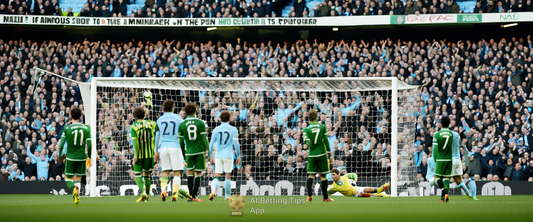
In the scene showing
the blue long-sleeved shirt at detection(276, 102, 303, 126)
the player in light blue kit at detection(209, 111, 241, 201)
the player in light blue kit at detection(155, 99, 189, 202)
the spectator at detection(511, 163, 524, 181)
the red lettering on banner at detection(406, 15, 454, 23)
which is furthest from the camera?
the red lettering on banner at detection(406, 15, 454, 23)

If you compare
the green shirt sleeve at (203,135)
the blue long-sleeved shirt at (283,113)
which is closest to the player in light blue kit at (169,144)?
the green shirt sleeve at (203,135)

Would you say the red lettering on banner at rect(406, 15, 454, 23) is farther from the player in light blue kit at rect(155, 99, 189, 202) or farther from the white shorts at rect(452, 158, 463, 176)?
the player in light blue kit at rect(155, 99, 189, 202)

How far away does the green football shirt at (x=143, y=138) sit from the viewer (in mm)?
12500

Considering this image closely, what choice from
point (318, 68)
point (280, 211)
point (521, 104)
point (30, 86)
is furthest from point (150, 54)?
point (280, 211)

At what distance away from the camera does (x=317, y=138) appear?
12727 mm

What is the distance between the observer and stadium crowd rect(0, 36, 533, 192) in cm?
1678

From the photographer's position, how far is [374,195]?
591 inches

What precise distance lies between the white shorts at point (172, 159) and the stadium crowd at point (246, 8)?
11.4 meters

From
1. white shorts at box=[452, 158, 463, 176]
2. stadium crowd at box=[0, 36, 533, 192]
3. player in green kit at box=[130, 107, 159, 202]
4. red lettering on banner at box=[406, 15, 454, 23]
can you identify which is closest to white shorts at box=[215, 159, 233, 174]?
player in green kit at box=[130, 107, 159, 202]

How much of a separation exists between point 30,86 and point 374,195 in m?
12.4

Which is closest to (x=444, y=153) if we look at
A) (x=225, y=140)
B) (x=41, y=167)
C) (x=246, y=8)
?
(x=225, y=140)

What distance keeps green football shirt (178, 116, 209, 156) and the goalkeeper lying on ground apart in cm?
317

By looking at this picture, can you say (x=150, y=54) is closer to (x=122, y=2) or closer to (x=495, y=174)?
(x=122, y=2)

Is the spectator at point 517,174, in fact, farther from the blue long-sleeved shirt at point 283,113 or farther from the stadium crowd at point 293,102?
the blue long-sleeved shirt at point 283,113
